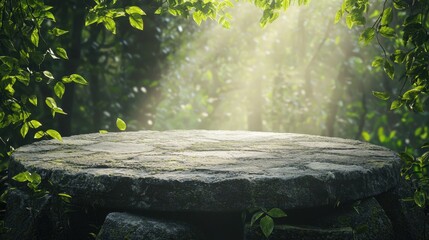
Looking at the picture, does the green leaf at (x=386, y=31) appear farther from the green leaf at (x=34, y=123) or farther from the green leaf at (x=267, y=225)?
the green leaf at (x=34, y=123)

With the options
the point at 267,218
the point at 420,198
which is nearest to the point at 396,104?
the point at 420,198

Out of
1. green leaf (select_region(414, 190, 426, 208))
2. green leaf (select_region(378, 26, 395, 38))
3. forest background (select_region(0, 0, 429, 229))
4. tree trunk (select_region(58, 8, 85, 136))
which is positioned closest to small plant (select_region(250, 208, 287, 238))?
green leaf (select_region(414, 190, 426, 208))

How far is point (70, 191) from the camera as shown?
291cm

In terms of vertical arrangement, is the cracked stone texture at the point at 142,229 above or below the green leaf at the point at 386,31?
below

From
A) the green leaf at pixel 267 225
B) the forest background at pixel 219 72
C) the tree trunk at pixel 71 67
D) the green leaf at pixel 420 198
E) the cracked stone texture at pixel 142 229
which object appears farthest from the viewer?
the forest background at pixel 219 72

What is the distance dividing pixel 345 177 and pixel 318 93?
865cm

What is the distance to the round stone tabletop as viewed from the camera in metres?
2.72

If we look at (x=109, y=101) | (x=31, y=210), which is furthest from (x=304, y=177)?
(x=109, y=101)

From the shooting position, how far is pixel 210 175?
9.21 feet

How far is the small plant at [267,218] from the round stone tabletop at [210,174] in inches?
2.8

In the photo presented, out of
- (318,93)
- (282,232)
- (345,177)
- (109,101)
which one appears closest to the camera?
(282,232)

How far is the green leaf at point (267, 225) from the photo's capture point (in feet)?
8.35

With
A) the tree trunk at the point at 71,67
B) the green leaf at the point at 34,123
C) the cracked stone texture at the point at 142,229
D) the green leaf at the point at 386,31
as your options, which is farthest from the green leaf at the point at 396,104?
the tree trunk at the point at 71,67

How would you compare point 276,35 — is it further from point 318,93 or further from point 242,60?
point 318,93
